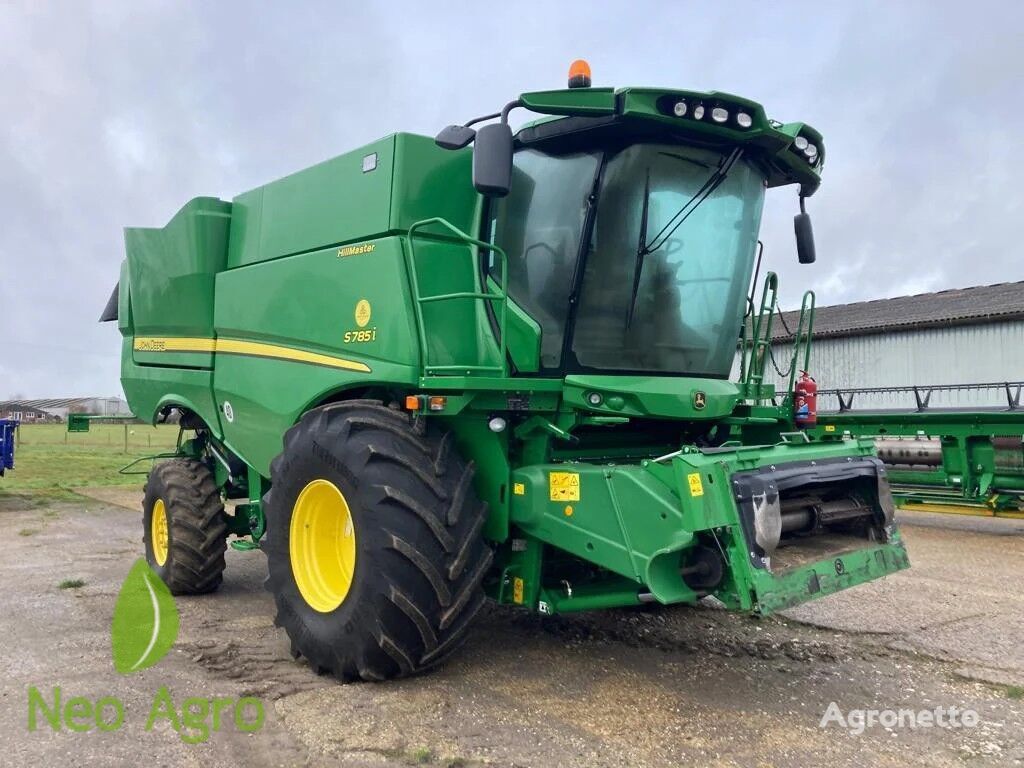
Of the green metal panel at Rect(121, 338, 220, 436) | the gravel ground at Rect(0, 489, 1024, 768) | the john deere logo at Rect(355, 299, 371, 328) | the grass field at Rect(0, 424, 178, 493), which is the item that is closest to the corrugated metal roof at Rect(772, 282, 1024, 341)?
the gravel ground at Rect(0, 489, 1024, 768)

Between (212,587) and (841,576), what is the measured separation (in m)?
4.66

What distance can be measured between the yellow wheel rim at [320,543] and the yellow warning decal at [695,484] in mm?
1932

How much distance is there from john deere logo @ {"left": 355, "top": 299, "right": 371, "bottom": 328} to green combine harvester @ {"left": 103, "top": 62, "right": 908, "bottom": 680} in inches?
0.8

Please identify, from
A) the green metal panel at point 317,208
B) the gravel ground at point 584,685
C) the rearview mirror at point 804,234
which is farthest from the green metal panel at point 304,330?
the rearview mirror at point 804,234

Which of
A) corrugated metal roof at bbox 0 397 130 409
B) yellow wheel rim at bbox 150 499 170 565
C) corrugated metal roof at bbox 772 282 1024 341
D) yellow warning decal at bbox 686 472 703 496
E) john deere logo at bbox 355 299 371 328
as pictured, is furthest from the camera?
corrugated metal roof at bbox 0 397 130 409

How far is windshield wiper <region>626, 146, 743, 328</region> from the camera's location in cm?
430

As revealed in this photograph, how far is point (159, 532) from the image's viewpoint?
6824 millimetres

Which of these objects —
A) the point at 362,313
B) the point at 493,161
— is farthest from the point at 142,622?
the point at 493,161

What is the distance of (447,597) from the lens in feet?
12.9

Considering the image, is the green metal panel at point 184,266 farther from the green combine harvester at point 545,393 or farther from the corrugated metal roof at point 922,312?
the corrugated metal roof at point 922,312

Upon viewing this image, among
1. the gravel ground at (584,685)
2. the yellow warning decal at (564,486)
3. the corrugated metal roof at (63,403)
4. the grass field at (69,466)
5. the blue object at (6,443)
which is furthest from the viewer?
the corrugated metal roof at (63,403)

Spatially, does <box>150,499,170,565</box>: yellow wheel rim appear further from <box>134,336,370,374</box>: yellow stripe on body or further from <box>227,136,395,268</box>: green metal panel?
<box>227,136,395,268</box>: green metal panel

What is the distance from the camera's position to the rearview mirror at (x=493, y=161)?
387cm

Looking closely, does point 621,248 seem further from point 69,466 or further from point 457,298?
point 69,466
